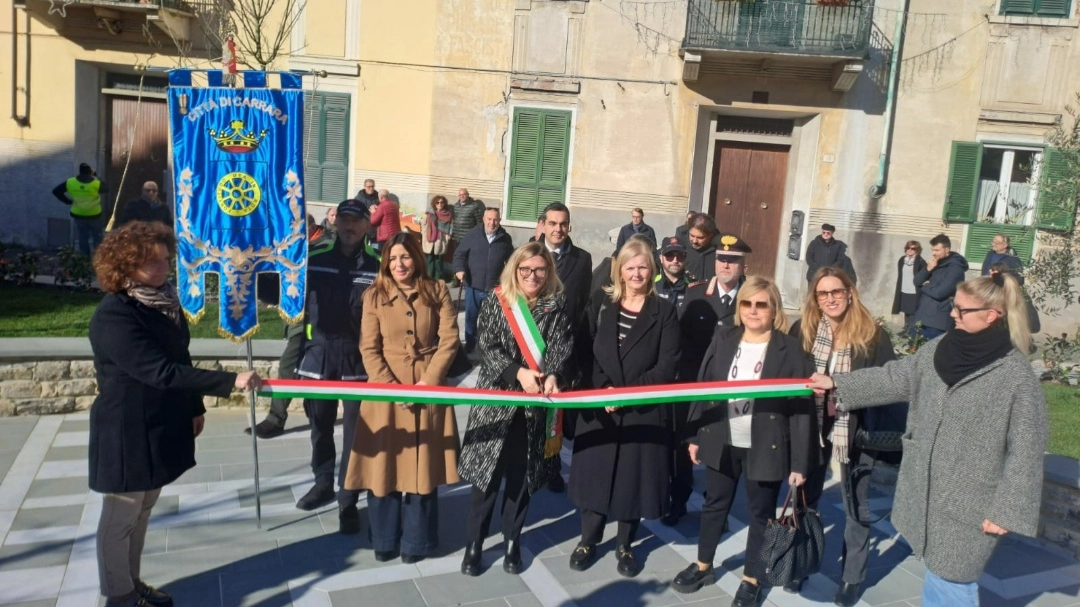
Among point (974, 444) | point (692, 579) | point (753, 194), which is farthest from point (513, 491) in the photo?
point (753, 194)

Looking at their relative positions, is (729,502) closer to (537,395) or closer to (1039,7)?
(537,395)

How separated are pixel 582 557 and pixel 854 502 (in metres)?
1.56

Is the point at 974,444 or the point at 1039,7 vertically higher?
the point at 1039,7

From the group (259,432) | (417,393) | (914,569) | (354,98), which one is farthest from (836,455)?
(354,98)

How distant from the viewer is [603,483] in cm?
486

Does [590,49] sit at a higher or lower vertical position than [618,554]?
higher

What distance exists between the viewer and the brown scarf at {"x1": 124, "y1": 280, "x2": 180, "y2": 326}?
3.85m

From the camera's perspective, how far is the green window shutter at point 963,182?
14422 mm

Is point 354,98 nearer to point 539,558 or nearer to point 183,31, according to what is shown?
point 183,31

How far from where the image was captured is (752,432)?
4.56 m

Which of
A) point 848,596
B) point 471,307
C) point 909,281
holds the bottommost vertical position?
point 848,596

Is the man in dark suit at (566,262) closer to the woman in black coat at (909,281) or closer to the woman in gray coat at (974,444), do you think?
the woman in gray coat at (974,444)

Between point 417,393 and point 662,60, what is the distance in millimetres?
11710

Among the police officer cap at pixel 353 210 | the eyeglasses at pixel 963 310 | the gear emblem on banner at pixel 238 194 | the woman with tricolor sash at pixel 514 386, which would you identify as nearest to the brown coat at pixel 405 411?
the woman with tricolor sash at pixel 514 386
